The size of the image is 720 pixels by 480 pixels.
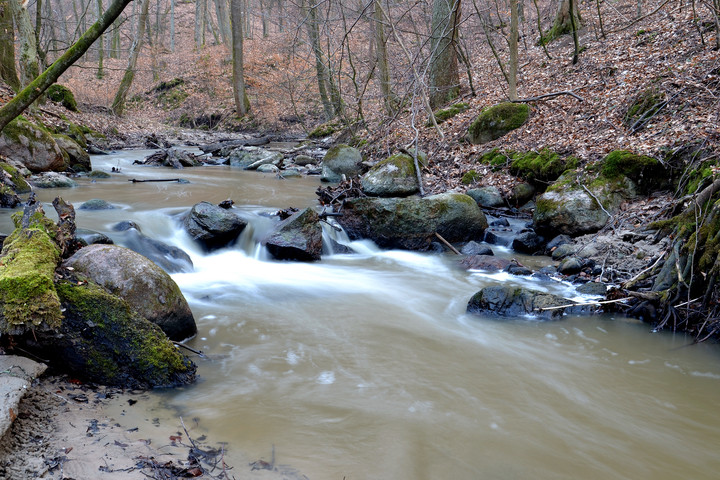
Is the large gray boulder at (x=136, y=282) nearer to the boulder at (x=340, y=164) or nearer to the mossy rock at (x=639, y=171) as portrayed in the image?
the mossy rock at (x=639, y=171)

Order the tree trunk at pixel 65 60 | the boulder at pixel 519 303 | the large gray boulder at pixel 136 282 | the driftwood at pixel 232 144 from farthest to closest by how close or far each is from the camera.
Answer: the driftwood at pixel 232 144
the boulder at pixel 519 303
the tree trunk at pixel 65 60
the large gray boulder at pixel 136 282

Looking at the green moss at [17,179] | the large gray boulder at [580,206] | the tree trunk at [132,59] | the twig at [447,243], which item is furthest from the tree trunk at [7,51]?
the large gray boulder at [580,206]

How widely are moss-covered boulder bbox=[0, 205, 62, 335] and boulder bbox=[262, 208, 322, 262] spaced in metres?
4.39

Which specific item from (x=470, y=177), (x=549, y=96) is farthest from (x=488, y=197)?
(x=549, y=96)

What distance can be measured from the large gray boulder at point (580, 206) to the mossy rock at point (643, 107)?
5.73 ft

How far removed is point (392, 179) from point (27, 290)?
827 cm

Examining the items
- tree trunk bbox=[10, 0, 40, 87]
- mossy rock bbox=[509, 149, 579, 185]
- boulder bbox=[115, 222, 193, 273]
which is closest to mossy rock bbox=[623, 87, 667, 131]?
mossy rock bbox=[509, 149, 579, 185]

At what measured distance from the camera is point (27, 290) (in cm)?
320

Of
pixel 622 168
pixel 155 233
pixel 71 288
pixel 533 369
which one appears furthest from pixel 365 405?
pixel 622 168

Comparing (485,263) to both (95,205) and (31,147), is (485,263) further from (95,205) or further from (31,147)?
(31,147)

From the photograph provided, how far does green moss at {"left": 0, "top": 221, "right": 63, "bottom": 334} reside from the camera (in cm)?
313

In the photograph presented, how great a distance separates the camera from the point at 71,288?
3582 millimetres

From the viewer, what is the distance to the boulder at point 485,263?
7.75 m

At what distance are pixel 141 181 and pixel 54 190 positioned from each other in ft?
6.84
